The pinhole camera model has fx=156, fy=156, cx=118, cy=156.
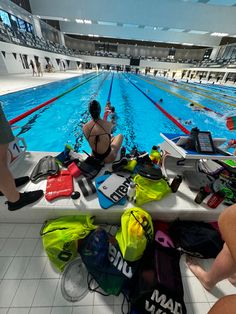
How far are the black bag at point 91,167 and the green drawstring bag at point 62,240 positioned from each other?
A: 647 millimetres

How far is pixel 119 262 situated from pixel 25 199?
1088 millimetres

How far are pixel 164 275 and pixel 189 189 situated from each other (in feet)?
3.41

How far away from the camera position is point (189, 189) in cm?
196

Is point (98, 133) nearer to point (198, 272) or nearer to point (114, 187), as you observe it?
point (114, 187)

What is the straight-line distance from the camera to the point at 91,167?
2084mm

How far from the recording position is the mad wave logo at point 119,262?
1.26 meters

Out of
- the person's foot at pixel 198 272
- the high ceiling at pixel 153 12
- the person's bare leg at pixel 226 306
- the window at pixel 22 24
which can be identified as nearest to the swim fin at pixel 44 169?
the person's foot at pixel 198 272

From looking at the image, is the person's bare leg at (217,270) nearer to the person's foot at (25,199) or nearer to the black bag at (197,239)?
the black bag at (197,239)

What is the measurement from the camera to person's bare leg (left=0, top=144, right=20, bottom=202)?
1275 mm

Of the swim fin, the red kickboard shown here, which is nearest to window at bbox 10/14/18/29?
the swim fin

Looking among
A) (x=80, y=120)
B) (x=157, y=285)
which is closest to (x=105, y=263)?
(x=157, y=285)

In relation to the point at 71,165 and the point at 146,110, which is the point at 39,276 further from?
the point at 146,110

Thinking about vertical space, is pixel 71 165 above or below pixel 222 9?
below

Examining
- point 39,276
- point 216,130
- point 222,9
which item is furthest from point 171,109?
point 222,9
